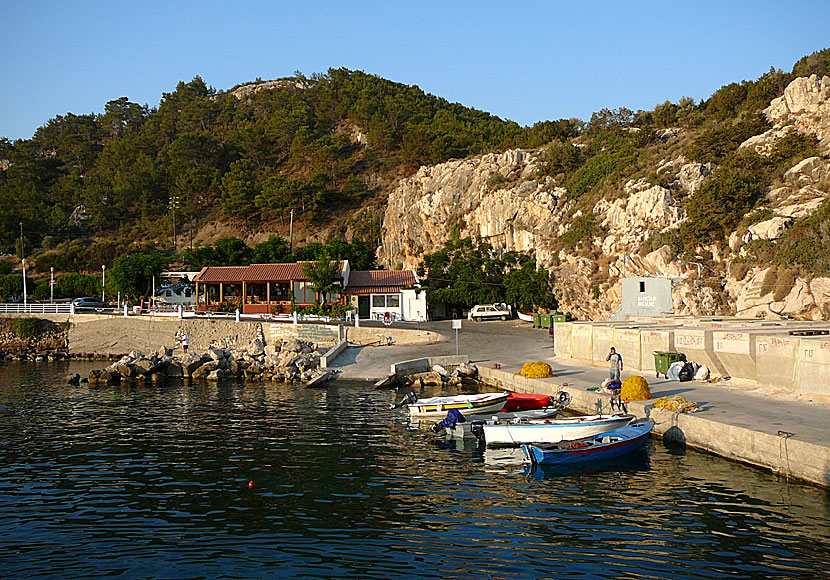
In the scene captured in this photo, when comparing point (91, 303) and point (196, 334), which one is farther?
point (91, 303)

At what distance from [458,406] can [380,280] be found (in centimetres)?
4062

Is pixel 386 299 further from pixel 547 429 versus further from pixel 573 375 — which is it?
pixel 547 429

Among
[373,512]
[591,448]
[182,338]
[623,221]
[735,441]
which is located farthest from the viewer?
[623,221]

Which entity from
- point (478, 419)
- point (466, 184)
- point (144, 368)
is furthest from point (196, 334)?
point (478, 419)

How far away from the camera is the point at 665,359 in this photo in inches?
1064

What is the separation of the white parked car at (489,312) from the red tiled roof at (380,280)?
21.5 ft

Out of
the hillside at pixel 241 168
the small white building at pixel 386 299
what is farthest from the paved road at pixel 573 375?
the hillside at pixel 241 168

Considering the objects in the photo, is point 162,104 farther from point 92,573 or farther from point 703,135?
point 92,573

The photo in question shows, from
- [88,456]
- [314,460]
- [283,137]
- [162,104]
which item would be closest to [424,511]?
[314,460]

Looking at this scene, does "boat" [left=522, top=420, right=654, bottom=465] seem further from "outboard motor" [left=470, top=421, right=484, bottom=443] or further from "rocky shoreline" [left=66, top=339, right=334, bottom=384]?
"rocky shoreline" [left=66, top=339, right=334, bottom=384]

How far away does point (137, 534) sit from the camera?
13.7 m

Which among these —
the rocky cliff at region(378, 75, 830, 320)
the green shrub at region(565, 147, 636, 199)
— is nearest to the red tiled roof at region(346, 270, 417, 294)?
the rocky cliff at region(378, 75, 830, 320)

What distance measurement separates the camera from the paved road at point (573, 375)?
1795 centimetres

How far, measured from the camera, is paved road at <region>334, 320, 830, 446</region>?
17953 millimetres
